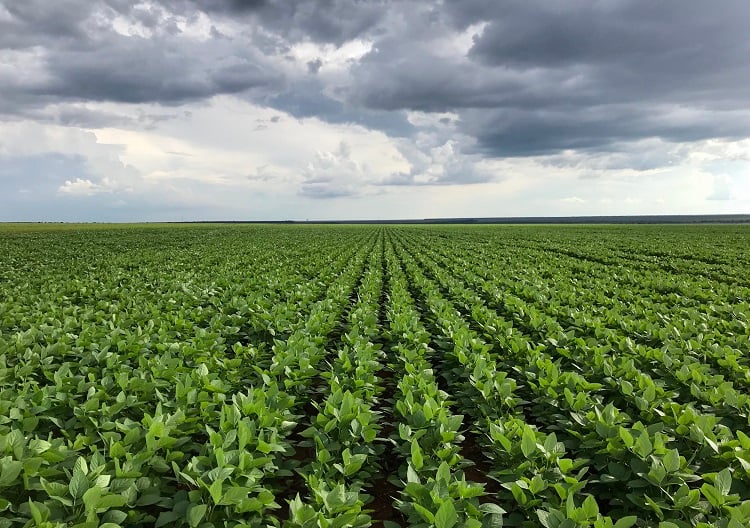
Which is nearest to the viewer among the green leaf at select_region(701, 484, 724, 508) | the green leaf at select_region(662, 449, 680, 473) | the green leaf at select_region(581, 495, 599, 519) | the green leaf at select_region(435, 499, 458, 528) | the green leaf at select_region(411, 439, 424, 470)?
the green leaf at select_region(435, 499, 458, 528)

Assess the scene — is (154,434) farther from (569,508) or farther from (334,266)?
(334,266)

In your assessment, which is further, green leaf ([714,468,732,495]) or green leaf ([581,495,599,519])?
green leaf ([714,468,732,495])

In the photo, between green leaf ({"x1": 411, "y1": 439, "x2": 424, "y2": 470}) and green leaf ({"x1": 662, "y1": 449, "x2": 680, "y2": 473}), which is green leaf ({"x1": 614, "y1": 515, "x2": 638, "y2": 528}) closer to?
green leaf ({"x1": 662, "y1": 449, "x2": 680, "y2": 473})

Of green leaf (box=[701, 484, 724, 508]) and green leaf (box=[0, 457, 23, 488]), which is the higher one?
green leaf (box=[0, 457, 23, 488])

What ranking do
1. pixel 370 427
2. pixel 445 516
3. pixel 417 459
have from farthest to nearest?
pixel 370 427 < pixel 417 459 < pixel 445 516

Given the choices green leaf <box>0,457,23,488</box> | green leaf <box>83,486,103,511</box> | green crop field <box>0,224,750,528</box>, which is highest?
green leaf <box>0,457,23,488</box>

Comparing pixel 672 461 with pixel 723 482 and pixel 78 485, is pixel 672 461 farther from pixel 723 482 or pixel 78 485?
pixel 78 485

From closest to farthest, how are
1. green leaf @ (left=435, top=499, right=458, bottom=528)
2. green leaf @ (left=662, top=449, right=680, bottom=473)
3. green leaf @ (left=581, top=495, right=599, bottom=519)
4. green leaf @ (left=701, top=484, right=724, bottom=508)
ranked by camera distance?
green leaf @ (left=435, top=499, right=458, bottom=528)
green leaf @ (left=581, top=495, right=599, bottom=519)
green leaf @ (left=701, top=484, right=724, bottom=508)
green leaf @ (left=662, top=449, right=680, bottom=473)

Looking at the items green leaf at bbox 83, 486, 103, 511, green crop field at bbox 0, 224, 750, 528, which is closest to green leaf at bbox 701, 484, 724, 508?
green crop field at bbox 0, 224, 750, 528

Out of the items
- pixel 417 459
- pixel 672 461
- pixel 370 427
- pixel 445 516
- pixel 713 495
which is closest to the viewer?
pixel 445 516

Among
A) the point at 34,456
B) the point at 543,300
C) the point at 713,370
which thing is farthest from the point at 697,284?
the point at 34,456

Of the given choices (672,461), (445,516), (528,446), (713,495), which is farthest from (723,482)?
(445,516)

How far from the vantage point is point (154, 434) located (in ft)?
10.8

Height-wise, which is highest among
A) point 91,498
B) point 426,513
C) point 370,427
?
point 91,498
